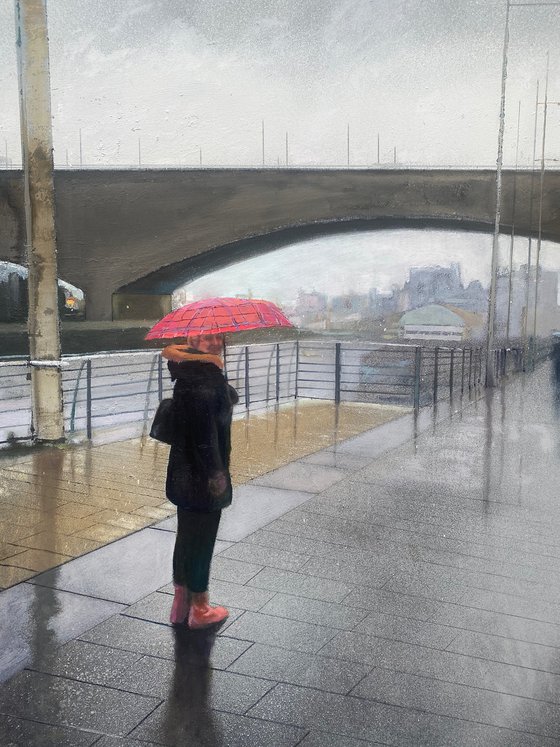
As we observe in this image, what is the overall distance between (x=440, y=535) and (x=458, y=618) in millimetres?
1434

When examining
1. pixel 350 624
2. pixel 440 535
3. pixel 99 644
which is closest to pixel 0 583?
pixel 99 644

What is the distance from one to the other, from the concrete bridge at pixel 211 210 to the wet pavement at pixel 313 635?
28564 millimetres

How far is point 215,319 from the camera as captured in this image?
10.8 feet

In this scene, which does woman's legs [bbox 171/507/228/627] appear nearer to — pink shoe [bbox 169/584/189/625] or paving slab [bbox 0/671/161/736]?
pink shoe [bbox 169/584/189/625]

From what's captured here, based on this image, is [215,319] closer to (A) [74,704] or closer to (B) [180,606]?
(B) [180,606]

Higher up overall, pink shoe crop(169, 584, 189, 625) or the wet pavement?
pink shoe crop(169, 584, 189, 625)

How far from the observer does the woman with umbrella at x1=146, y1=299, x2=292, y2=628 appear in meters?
3.30

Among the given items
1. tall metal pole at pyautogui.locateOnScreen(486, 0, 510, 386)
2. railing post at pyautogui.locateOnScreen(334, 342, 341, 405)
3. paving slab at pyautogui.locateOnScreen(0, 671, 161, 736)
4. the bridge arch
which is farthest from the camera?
the bridge arch

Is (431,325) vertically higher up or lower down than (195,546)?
higher up

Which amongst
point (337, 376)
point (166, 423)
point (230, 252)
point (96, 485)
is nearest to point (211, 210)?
point (230, 252)

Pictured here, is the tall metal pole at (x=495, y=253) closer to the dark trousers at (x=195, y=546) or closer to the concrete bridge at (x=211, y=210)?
the concrete bridge at (x=211, y=210)

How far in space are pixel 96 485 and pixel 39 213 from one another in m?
3.22

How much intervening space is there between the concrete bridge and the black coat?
31.0 m

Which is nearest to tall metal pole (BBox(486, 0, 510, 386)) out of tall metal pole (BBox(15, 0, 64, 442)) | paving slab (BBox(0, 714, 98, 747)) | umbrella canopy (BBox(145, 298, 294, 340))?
tall metal pole (BBox(15, 0, 64, 442))
